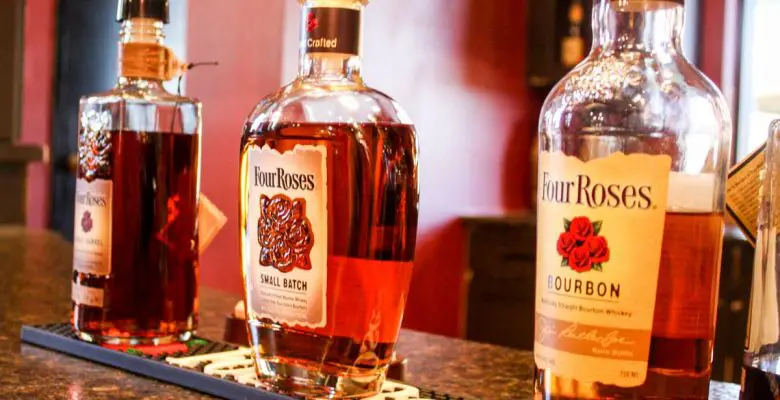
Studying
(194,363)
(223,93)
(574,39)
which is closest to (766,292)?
(194,363)

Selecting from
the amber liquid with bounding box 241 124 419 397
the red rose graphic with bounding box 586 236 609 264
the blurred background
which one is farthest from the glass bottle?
the blurred background

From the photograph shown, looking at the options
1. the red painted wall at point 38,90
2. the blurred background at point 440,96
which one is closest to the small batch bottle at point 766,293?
the blurred background at point 440,96

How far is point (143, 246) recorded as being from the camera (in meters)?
0.90

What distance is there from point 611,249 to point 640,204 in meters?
0.03

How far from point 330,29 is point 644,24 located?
224mm

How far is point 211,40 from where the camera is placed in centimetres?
299

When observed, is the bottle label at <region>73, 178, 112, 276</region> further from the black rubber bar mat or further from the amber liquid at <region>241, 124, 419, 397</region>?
the amber liquid at <region>241, 124, 419, 397</region>

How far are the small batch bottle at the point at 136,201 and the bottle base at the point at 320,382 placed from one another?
0.68 feet

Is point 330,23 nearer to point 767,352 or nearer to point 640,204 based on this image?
point 640,204

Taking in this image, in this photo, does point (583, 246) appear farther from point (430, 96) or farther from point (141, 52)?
point (430, 96)

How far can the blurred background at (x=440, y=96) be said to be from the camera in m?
2.97

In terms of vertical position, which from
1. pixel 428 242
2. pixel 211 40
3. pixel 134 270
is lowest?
pixel 428 242

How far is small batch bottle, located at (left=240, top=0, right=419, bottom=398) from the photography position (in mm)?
711

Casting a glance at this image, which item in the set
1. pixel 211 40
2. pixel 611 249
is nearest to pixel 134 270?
pixel 611 249
